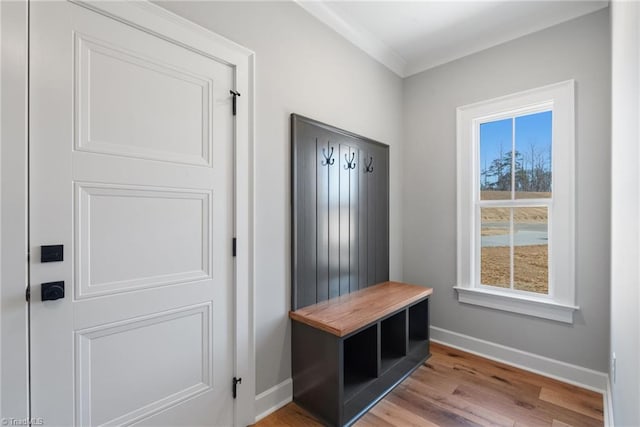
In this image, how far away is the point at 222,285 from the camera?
1.65 metres

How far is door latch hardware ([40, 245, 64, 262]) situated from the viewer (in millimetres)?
1121

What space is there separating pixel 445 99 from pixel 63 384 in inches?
129

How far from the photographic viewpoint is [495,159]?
8.63 feet

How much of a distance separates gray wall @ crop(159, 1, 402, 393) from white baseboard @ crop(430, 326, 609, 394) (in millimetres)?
1670

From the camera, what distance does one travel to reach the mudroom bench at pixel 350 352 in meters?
1.72

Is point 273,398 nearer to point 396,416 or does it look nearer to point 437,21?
point 396,416

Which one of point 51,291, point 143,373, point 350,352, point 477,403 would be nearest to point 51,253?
point 51,291

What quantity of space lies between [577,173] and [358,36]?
1.99 m

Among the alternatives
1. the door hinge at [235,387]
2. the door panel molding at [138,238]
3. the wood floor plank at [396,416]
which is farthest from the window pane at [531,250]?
the door panel molding at [138,238]

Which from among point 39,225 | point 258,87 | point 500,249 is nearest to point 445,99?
point 500,249

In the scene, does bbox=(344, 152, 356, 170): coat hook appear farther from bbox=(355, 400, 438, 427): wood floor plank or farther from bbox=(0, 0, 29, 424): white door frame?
bbox=(0, 0, 29, 424): white door frame

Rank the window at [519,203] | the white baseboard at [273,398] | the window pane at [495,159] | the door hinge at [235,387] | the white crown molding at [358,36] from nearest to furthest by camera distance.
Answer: the door hinge at [235,387], the white baseboard at [273,398], the white crown molding at [358,36], the window at [519,203], the window pane at [495,159]

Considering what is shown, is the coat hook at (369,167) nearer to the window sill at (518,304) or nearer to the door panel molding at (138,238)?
the window sill at (518,304)

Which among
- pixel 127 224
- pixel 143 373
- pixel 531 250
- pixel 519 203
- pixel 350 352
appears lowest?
pixel 350 352
